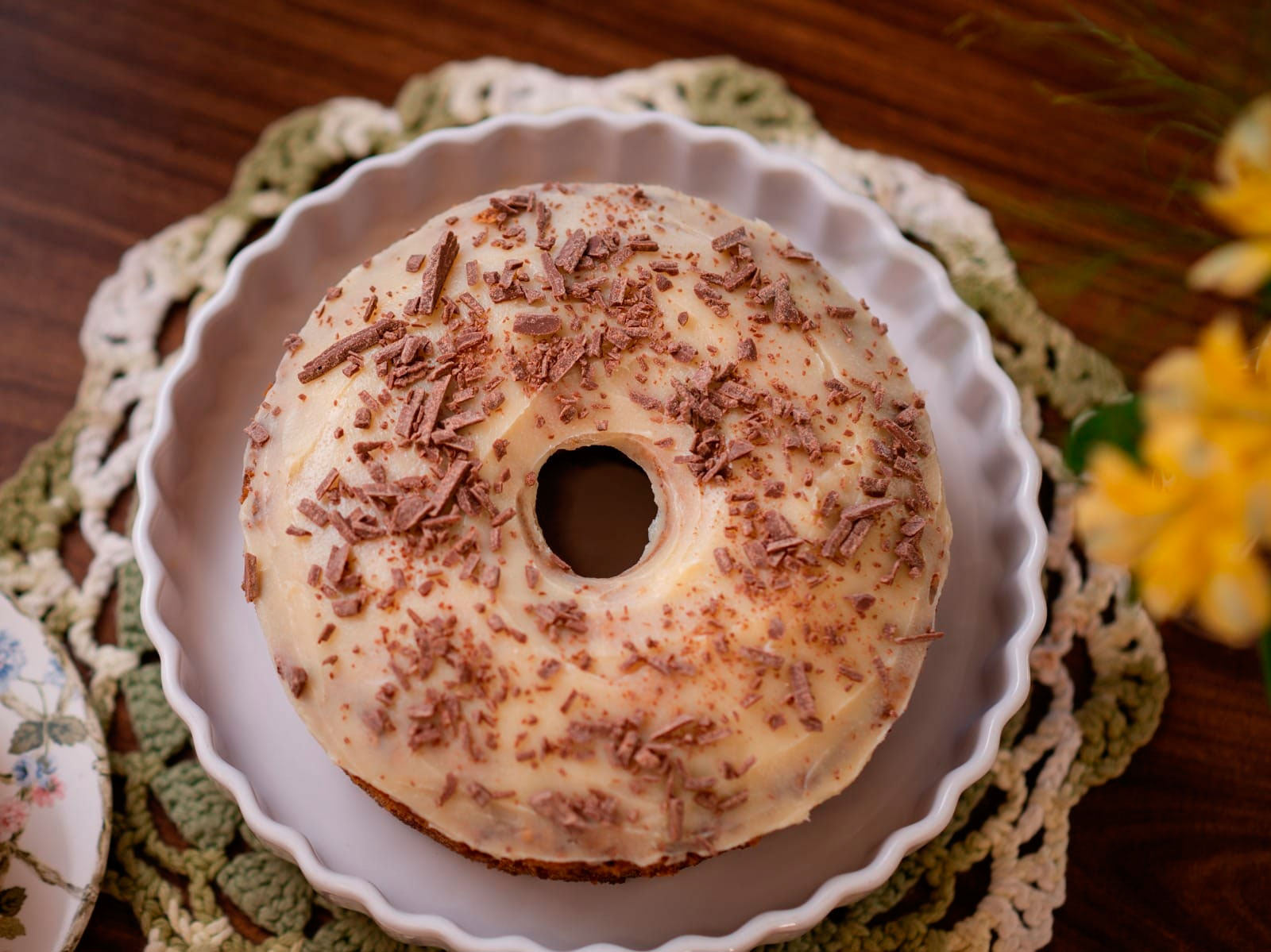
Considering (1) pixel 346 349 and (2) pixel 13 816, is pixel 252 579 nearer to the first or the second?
(1) pixel 346 349

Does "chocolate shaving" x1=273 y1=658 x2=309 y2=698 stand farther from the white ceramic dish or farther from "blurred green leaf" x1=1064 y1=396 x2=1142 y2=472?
"blurred green leaf" x1=1064 y1=396 x2=1142 y2=472

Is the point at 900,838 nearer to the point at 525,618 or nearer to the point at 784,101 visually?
the point at 525,618

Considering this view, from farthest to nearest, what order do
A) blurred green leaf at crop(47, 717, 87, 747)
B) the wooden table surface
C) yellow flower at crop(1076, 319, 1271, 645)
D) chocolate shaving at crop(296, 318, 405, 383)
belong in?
the wooden table surface → blurred green leaf at crop(47, 717, 87, 747) → chocolate shaving at crop(296, 318, 405, 383) → yellow flower at crop(1076, 319, 1271, 645)

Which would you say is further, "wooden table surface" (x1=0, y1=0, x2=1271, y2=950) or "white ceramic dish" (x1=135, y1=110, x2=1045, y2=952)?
"wooden table surface" (x1=0, y1=0, x2=1271, y2=950)

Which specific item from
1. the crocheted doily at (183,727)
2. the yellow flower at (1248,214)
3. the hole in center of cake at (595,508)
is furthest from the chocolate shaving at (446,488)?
the yellow flower at (1248,214)

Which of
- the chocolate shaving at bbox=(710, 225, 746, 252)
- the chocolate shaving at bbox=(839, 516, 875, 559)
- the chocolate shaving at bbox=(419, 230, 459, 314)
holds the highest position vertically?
the chocolate shaving at bbox=(710, 225, 746, 252)

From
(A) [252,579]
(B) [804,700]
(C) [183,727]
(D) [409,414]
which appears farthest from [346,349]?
(B) [804,700]

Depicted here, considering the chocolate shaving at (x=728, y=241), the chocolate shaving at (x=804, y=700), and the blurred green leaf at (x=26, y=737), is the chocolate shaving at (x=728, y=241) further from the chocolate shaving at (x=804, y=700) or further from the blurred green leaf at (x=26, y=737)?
the blurred green leaf at (x=26, y=737)

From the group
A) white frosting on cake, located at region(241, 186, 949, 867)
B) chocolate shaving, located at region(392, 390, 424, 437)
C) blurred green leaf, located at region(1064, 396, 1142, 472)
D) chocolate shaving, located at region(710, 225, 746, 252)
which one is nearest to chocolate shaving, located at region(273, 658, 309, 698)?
white frosting on cake, located at region(241, 186, 949, 867)
